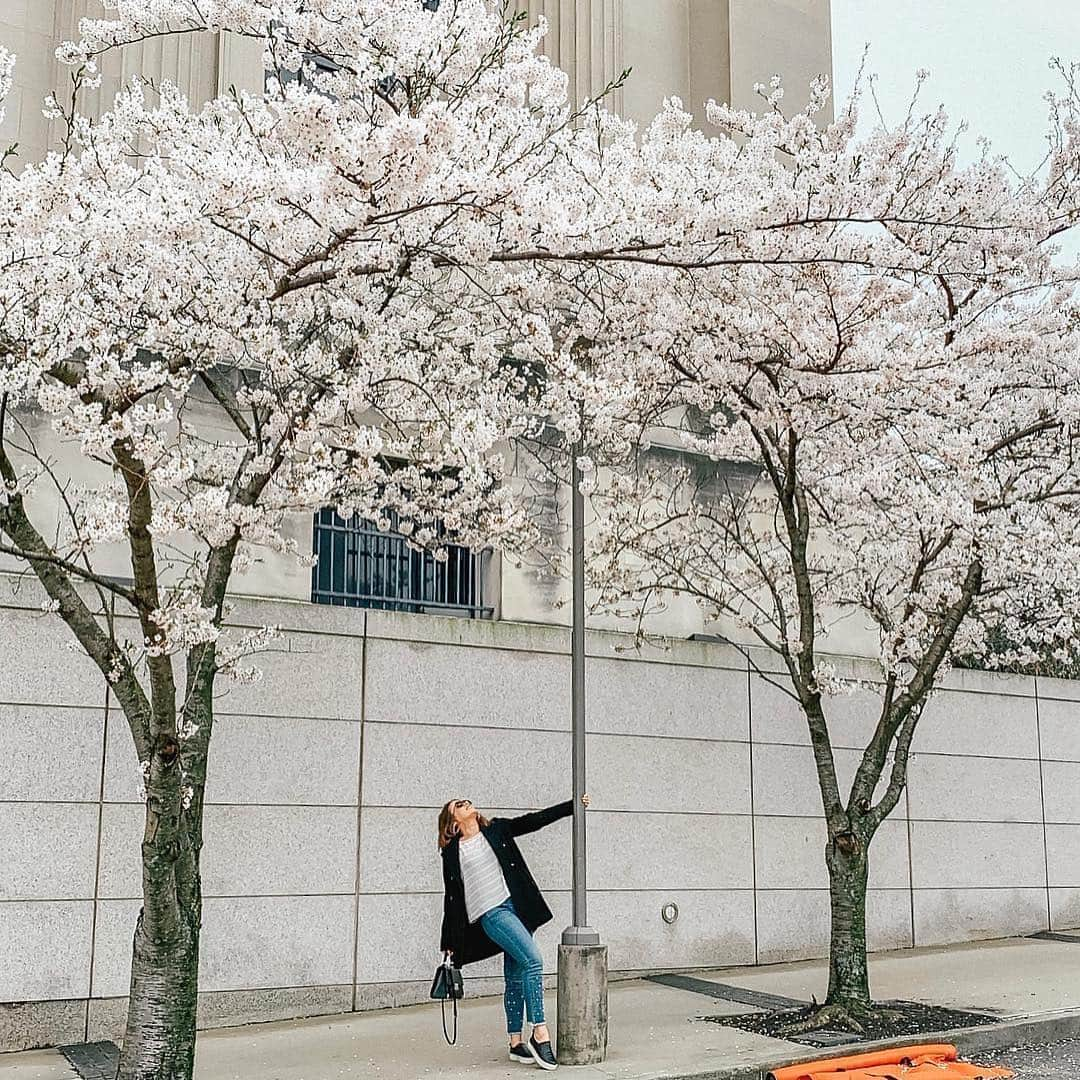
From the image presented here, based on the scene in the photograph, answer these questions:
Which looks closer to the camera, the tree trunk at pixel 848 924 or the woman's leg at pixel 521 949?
the woman's leg at pixel 521 949

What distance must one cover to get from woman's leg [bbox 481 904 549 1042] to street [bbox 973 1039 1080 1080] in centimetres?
330

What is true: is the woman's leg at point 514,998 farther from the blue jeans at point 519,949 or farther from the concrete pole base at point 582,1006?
the concrete pole base at point 582,1006

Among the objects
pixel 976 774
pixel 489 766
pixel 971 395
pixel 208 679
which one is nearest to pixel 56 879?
pixel 208 679

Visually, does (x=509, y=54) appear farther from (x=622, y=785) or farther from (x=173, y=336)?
(x=622, y=785)

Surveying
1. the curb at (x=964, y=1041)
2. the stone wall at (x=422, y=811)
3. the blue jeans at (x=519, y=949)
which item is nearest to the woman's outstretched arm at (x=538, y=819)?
the blue jeans at (x=519, y=949)

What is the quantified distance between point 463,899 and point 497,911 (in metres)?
0.28

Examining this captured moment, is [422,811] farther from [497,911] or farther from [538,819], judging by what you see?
[497,911]

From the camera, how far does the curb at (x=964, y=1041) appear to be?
335 inches

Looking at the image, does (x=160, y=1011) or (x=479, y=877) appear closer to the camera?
(x=160, y=1011)

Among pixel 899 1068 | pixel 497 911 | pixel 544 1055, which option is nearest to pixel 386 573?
pixel 497 911

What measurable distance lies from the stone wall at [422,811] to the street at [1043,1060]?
3506 millimetres

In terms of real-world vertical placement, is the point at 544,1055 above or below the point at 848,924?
below

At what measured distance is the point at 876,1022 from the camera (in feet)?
32.2

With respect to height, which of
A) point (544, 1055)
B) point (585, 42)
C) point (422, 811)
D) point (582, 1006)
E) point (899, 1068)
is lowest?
point (899, 1068)
